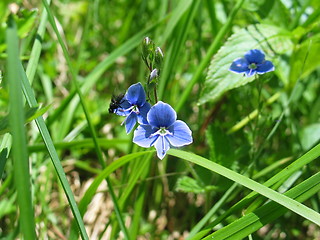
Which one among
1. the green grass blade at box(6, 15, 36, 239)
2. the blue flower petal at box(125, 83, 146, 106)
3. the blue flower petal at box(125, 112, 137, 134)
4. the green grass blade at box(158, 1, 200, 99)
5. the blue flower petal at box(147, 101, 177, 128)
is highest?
the green grass blade at box(158, 1, 200, 99)

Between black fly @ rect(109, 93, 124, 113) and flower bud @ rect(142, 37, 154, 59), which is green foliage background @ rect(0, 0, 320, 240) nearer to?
black fly @ rect(109, 93, 124, 113)

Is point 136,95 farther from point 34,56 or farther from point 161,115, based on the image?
point 34,56

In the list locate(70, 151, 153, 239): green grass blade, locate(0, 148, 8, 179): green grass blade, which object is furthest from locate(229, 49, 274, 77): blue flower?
locate(0, 148, 8, 179): green grass blade

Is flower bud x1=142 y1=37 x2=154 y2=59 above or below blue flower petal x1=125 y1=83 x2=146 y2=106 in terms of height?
above

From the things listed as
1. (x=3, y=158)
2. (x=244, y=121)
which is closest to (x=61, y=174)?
(x=3, y=158)

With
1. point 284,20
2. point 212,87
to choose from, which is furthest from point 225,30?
point 284,20

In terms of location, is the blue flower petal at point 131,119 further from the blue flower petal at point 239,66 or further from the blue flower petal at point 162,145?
the blue flower petal at point 239,66

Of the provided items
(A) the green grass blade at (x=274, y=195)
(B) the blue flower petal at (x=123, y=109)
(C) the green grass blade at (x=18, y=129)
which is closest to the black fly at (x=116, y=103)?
(B) the blue flower petal at (x=123, y=109)
